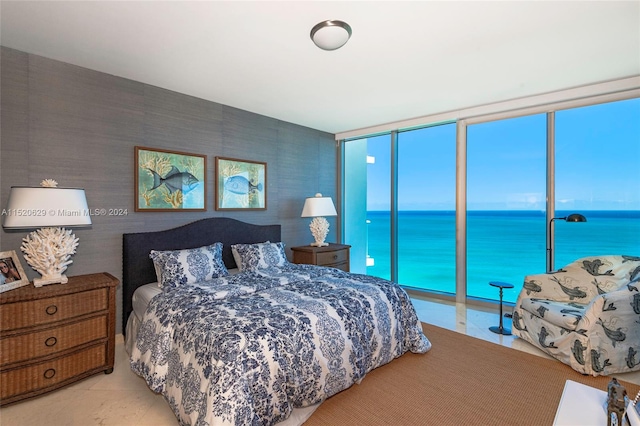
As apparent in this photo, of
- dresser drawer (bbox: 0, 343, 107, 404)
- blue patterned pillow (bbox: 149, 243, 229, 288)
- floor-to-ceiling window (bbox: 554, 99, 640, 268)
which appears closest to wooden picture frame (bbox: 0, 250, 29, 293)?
dresser drawer (bbox: 0, 343, 107, 404)

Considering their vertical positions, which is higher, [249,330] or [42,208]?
[42,208]

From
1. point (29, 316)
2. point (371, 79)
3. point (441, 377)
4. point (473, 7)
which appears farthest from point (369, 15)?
point (29, 316)

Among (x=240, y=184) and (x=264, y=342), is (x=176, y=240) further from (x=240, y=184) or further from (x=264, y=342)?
(x=264, y=342)

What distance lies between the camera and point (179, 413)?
1.74m

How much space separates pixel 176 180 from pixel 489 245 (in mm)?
7247

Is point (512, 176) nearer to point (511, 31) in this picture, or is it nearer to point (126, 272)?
point (511, 31)

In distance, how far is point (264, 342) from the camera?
5.57 feet

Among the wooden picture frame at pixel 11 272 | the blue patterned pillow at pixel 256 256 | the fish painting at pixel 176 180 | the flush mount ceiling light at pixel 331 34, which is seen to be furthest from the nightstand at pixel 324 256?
the wooden picture frame at pixel 11 272

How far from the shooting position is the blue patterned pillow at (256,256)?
3.32m

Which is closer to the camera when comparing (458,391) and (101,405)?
(101,405)

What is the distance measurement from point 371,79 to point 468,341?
2792 mm

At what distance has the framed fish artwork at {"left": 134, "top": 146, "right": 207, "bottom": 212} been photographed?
120 inches

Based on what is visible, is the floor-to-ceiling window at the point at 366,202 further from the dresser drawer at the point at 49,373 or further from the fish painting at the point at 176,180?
the dresser drawer at the point at 49,373

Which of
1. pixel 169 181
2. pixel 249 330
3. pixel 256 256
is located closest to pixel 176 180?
pixel 169 181
